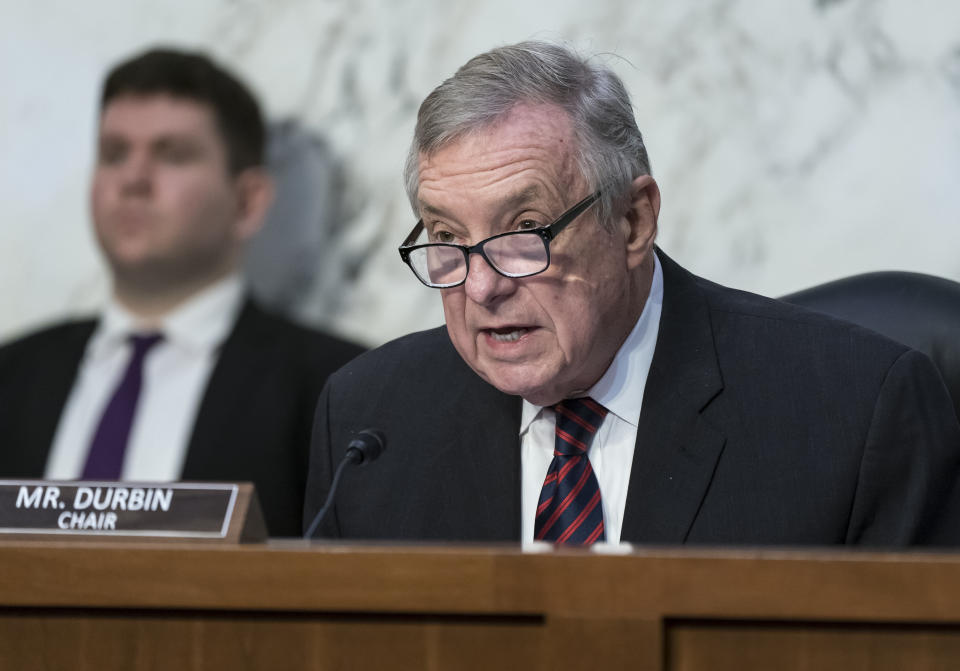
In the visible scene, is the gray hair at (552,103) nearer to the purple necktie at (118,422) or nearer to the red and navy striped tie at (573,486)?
the red and navy striped tie at (573,486)

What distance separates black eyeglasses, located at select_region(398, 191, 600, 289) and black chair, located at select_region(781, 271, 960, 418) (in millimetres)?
542

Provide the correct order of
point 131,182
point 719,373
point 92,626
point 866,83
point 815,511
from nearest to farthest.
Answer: point 92,626 → point 815,511 → point 719,373 → point 866,83 → point 131,182

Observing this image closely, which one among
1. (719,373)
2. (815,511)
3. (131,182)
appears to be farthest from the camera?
(131,182)

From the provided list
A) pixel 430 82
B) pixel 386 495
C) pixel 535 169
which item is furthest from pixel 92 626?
pixel 430 82

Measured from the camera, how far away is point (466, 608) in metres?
1.03

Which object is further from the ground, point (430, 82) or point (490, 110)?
point (430, 82)

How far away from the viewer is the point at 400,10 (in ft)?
8.96

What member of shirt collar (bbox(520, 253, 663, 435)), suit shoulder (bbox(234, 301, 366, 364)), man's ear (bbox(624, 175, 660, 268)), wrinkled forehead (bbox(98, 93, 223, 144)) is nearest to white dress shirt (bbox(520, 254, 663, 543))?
shirt collar (bbox(520, 253, 663, 435))

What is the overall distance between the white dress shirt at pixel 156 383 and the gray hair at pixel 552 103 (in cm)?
117

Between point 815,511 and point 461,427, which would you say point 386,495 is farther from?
point 815,511

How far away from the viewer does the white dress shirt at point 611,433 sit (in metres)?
1.69

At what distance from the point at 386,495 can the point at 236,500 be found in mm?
654

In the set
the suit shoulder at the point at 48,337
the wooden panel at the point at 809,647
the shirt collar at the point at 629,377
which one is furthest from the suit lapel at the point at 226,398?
the wooden panel at the point at 809,647

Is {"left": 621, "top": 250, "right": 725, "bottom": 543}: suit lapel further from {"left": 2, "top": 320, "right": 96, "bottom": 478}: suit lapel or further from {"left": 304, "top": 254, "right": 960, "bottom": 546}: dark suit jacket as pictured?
{"left": 2, "top": 320, "right": 96, "bottom": 478}: suit lapel
